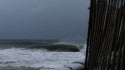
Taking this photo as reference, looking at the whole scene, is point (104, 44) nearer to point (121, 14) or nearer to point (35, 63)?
point (121, 14)

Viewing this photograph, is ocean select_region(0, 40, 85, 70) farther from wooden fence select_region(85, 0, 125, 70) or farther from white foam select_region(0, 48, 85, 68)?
wooden fence select_region(85, 0, 125, 70)

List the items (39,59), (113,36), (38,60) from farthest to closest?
(39,59) < (38,60) < (113,36)

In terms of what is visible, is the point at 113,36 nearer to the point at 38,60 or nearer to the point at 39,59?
the point at 38,60

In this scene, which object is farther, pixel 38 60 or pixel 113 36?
pixel 38 60

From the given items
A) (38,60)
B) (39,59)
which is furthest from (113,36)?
(39,59)

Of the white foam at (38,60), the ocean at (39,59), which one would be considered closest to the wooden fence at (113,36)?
the ocean at (39,59)

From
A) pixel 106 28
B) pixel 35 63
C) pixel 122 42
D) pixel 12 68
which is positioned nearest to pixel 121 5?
pixel 122 42

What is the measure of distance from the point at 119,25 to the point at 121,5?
10.4 inches

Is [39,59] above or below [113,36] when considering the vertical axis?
below

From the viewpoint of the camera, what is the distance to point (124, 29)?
4.85m

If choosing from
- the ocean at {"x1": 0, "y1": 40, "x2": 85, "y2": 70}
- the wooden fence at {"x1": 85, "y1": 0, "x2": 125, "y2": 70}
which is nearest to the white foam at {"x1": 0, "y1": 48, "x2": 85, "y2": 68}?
the ocean at {"x1": 0, "y1": 40, "x2": 85, "y2": 70}

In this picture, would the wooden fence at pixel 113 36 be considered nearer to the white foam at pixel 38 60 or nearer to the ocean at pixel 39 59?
the ocean at pixel 39 59

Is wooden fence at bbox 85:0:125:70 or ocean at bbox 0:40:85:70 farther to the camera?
ocean at bbox 0:40:85:70

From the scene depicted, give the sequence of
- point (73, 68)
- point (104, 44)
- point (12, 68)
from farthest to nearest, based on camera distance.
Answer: point (12, 68) < point (73, 68) < point (104, 44)
